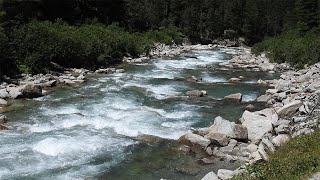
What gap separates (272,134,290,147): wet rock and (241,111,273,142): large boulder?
5.72ft

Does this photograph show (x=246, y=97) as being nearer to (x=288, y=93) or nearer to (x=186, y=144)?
(x=288, y=93)

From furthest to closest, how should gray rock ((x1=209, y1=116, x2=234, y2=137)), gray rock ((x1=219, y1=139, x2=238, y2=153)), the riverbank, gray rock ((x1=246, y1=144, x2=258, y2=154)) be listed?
gray rock ((x1=209, y1=116, x2=234, y2=137))
gray rock ((x1=219, y1=139, x2=238, y2=153))
gray rock ((x1=246, y1=144, x2=258, y2=154))
the riverbank

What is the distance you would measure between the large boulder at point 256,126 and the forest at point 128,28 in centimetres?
1661

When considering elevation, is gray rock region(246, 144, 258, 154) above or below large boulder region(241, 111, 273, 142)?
below

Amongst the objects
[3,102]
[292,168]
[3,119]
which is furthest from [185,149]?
[3,102]

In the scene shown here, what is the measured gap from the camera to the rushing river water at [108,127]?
13.3 meters

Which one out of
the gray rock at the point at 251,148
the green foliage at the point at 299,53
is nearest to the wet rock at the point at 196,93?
the gray rock at the point at 251,148

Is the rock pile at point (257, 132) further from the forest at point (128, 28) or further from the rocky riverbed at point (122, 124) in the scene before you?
the forest at point (128, 28)

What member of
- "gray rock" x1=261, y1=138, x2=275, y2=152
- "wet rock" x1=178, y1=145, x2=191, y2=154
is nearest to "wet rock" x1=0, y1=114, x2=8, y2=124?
"wet rock" x1=178, y1=145, x2=191, y2=154

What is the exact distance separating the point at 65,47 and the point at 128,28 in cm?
2518

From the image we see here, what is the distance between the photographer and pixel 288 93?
23.4 metres

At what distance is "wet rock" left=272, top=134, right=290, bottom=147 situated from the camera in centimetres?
1332

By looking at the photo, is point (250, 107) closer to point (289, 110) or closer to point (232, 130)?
point (289, 110)

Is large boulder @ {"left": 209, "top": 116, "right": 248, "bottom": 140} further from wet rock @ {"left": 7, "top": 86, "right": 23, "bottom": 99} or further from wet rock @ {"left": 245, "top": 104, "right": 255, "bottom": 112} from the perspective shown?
wet rock @ {"left": 7, "top": 86, "right": 23, "bottom": 99}
